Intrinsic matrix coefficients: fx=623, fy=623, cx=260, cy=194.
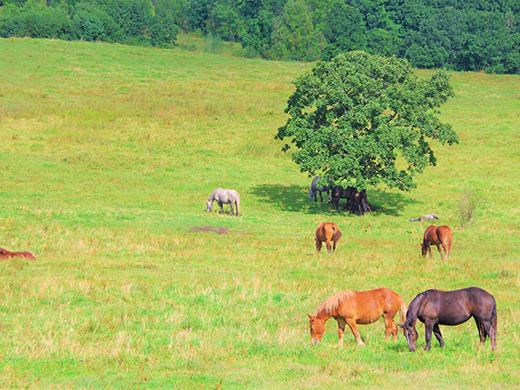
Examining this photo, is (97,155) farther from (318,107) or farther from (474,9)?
(474,9)

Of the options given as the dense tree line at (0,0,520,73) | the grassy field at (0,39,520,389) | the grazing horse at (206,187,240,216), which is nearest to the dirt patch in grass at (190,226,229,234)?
the grassy field at (0,39,520,389)

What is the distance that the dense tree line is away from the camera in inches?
5054

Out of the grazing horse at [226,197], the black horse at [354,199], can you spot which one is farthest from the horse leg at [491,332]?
the black horse at [354,199]

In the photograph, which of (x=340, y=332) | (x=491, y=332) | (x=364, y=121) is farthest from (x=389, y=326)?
(x=364, y=121)

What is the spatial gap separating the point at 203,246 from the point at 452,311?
15285 millimetres

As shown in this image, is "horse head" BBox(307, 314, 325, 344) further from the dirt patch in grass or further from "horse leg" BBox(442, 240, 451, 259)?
the dirt patch in grass

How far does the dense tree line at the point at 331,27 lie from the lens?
128375mm

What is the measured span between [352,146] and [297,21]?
4903 inches

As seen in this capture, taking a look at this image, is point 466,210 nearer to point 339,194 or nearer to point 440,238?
point 339,194

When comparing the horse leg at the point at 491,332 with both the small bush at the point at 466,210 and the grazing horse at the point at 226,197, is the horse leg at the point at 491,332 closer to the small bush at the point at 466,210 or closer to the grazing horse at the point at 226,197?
the small bush at the point at 466,210

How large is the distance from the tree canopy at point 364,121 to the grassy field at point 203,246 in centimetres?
308

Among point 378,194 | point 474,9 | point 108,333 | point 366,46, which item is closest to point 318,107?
point 378,194

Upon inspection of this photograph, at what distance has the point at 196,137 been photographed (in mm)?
58031

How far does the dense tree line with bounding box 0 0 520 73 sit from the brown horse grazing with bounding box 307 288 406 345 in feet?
376
